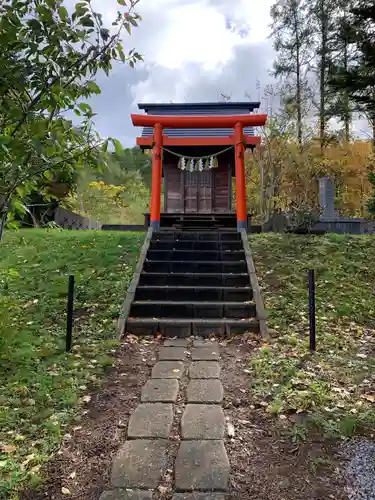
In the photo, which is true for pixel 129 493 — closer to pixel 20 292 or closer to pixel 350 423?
pixel 350 423

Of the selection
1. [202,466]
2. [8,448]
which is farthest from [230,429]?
[8,448]

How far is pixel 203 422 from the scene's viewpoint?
286cm

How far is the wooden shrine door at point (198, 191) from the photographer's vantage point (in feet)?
45.2

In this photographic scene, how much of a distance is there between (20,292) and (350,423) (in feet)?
17.2

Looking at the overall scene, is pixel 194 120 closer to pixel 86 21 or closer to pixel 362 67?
pixel 362 67

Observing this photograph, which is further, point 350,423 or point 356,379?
point 356,379

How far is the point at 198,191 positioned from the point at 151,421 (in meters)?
11.5

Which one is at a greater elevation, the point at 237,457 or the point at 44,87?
the point at 44,87

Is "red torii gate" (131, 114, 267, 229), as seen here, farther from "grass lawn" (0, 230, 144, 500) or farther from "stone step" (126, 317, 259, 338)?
"stone step" (126, 317, 259, 338)

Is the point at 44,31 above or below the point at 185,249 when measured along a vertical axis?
above

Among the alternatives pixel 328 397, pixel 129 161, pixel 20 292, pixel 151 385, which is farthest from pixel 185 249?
pixel 129 161

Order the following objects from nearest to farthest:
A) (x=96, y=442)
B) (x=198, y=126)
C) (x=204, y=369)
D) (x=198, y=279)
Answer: (x=96, y=442), (x=204, y=369), (x=198, y=279), (x=198, y=126)

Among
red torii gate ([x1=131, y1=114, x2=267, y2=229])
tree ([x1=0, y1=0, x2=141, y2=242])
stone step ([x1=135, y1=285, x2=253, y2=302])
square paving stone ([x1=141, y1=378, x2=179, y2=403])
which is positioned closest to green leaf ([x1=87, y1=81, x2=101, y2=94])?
tree ([x1=0, y1=0, x2=141, y2=242])

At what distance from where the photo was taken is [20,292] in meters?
6.21
